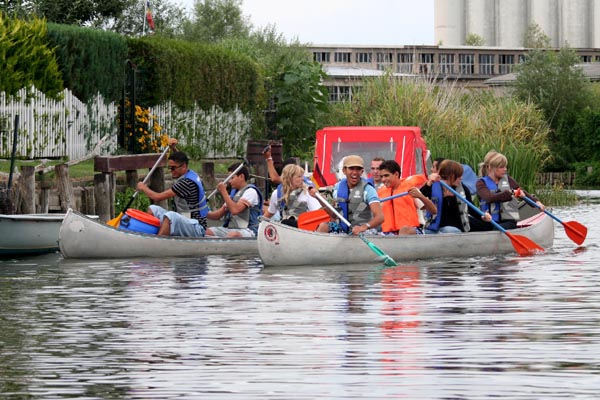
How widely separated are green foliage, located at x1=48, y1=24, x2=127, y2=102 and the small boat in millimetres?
8394

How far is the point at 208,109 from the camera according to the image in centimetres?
4056

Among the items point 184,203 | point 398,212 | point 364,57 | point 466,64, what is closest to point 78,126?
point 184,203

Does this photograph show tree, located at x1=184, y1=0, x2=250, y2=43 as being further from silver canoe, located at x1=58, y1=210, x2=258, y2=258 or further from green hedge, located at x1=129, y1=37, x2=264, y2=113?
silver canoe, located at x1=58, y1=210, x2=258, y2=258

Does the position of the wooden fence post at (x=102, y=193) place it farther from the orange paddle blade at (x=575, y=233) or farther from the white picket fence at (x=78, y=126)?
the orange paddle blade at (x=575, y=233)

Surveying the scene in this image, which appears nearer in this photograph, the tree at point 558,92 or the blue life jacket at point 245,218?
the blue life jacket at point 245,218

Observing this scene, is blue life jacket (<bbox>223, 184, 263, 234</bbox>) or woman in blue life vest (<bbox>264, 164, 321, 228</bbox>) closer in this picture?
woman in blue life vest (<bbox>264, 164, 321, 228</bbox>)

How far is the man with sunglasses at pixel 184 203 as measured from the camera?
2223 centimetres

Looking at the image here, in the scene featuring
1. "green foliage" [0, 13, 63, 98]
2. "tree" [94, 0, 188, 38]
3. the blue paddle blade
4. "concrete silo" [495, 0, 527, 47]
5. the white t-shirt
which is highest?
"concrete silo" [495, 0, 527, 47]

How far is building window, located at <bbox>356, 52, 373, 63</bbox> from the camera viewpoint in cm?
11944

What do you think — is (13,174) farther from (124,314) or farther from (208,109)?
(208,109)

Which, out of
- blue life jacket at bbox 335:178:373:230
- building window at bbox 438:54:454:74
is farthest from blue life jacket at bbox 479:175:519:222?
building window at bbox 438:54:454:74

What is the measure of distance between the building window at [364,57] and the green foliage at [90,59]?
84.4 meters

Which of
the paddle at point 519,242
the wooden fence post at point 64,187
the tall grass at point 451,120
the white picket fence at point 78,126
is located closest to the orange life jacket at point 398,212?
the paddle at point 519,242

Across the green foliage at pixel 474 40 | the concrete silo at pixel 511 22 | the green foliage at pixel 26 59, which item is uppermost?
the concrete silo at pixel 511 22
